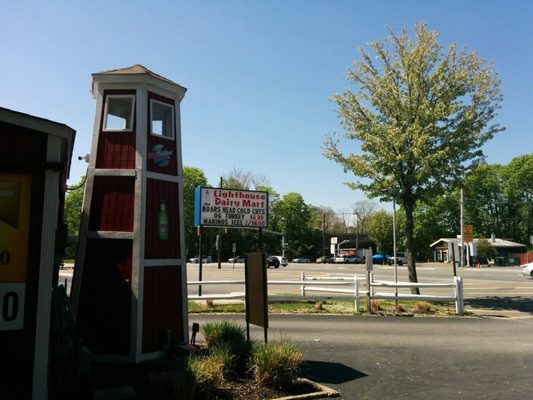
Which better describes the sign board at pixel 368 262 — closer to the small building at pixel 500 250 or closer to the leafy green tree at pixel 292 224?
the small building at pixel 500 250

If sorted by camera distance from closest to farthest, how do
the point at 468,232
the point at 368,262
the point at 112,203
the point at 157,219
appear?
the point at 112,203 → the point at 157,219 → the point at 368,262 → the point at 468,232

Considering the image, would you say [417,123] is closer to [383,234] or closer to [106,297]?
[106,297]

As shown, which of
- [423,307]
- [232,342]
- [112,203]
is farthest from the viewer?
[423,307]

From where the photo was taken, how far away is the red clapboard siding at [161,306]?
877 cm

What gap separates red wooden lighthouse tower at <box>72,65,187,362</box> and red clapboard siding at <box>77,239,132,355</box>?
2 cm

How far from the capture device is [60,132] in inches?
236

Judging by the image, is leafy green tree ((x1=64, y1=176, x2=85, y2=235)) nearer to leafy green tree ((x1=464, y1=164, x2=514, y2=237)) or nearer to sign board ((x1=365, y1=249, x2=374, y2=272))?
sign board ((x1=365, y1=249, x2=374, y2=272))

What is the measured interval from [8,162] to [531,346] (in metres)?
10.6

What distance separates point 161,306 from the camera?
905cm

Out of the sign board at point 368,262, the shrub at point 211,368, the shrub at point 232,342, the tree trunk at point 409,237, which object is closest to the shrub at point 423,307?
the sign board at point 368,262

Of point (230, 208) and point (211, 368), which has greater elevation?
point (230, 208)

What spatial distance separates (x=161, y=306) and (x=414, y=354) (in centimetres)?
501

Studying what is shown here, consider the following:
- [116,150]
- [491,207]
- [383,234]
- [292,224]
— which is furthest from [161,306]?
[491,207]

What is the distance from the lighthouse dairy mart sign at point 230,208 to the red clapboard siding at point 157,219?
279 inches
